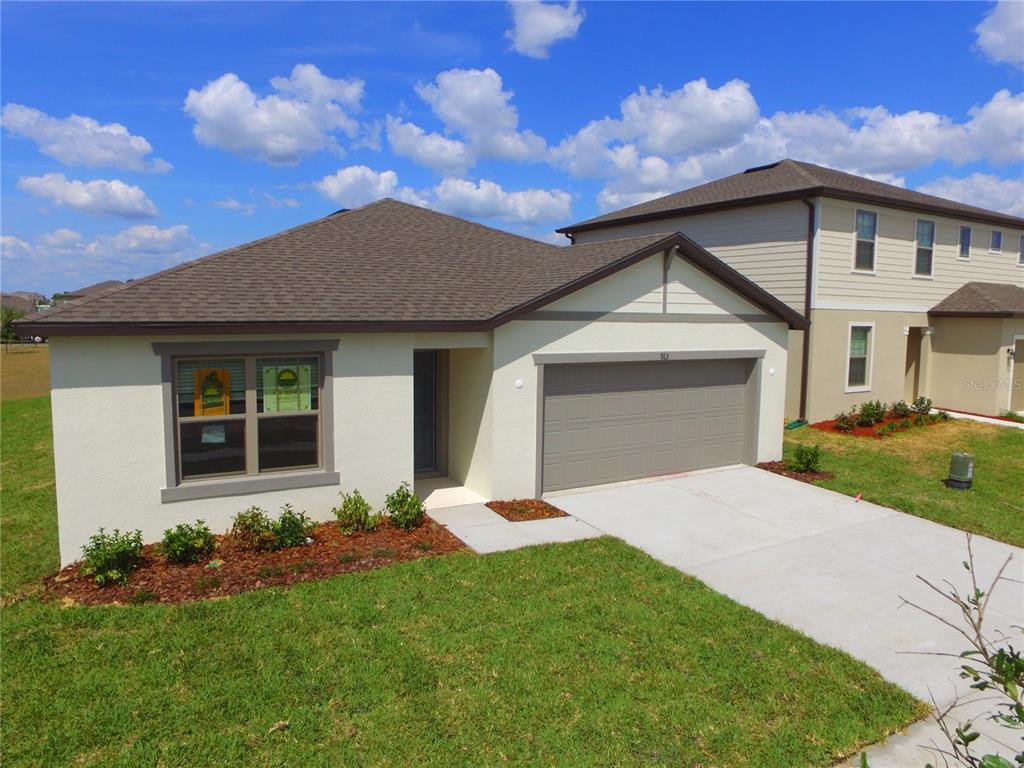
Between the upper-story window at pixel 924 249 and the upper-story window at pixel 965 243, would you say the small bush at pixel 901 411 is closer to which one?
the upper-story window at pixel 924 249

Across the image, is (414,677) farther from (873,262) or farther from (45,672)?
(873,262)

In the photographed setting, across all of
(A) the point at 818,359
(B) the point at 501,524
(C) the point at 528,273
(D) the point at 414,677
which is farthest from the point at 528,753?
(A) the point at 818,359

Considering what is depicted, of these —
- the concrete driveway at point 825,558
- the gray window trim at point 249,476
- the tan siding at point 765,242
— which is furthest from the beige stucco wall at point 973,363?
the gray window trim at point 249,476

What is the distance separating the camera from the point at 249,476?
29.9 ft

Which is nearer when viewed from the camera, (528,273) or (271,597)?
(271,597)

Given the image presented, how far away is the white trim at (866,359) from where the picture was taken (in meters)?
18.1

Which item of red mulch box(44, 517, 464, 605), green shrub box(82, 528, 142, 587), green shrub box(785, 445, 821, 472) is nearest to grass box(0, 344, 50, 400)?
green shrub box(82, 528, 142, 587)

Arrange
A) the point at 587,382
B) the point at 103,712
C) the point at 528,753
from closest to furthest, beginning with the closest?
the point at 528,753, the point at 103,712, the point at 587,382

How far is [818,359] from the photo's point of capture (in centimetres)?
1750

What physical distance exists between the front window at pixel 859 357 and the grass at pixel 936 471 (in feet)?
6.64


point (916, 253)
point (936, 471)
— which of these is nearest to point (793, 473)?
point (936, 471)

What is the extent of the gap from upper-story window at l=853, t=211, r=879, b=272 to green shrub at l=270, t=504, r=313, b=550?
15670 mm

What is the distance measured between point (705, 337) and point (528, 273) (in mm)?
3574

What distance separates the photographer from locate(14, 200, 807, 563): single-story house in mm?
8242
